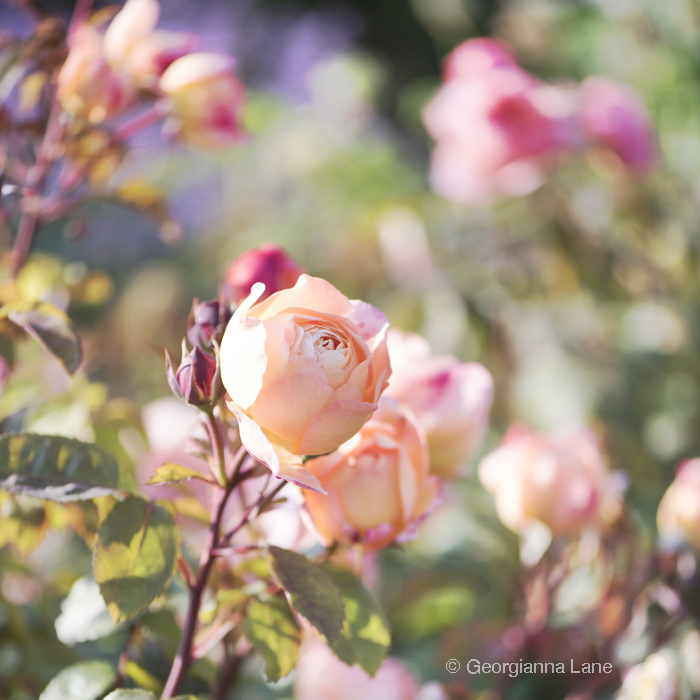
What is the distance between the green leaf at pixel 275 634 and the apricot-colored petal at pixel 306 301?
116 millimetres

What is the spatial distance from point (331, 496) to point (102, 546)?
0.08 meters

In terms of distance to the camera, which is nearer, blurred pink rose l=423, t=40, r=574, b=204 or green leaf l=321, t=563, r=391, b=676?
green leaf l=321, t=563, r=391, b=676

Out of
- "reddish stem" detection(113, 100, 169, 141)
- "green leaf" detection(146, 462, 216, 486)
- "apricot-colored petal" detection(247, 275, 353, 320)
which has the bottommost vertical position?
"green leaf" detection(146, 462, 216, 486)

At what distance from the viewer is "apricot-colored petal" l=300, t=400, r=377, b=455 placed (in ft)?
0.60

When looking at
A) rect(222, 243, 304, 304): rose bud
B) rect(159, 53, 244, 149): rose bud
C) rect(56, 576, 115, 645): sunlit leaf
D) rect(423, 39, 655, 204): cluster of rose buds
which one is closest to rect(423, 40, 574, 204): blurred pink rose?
rect(423, 39, 655, 204): cluster of rose buds

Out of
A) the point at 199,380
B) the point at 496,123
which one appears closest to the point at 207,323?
the point at 199,380

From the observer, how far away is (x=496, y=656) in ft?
1.18

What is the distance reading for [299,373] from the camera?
0.61 ft

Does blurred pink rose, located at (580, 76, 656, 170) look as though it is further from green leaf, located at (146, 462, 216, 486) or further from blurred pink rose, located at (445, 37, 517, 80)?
green leaf, located at (146, 462, 216, 486)

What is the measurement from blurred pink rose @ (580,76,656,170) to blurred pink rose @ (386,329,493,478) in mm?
505

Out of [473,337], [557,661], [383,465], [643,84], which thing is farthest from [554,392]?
[643,84]

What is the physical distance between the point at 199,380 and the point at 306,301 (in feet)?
0.14

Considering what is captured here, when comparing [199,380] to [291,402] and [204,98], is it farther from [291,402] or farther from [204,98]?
[204,98]

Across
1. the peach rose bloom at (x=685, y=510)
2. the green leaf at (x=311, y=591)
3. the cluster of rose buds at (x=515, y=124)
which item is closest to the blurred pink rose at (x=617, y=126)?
the cluster of rose buds at (x=515, y=124)
